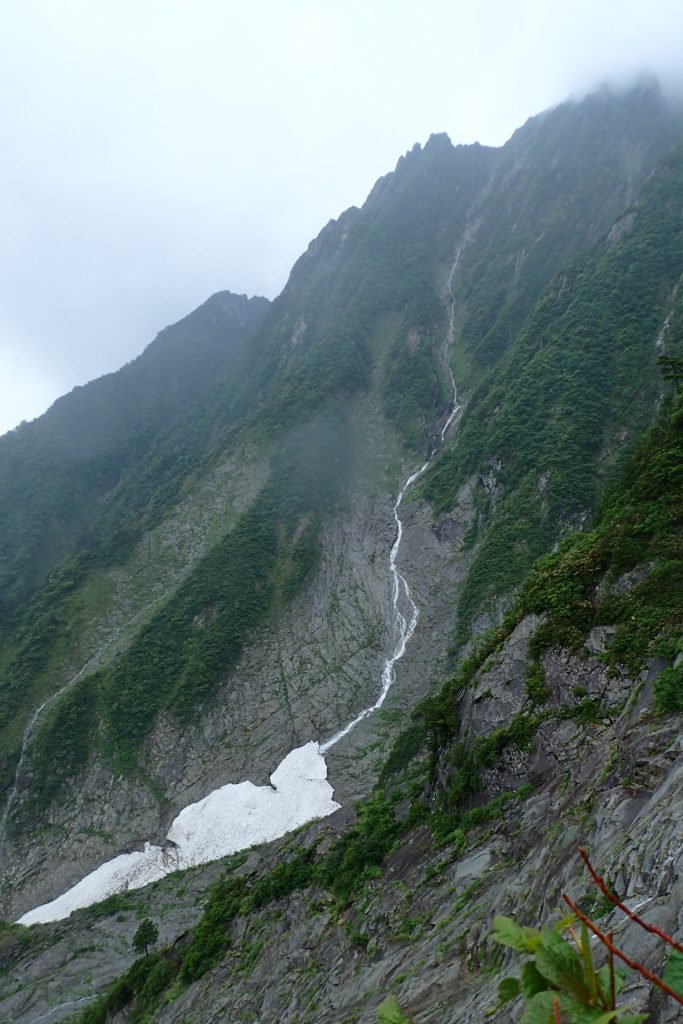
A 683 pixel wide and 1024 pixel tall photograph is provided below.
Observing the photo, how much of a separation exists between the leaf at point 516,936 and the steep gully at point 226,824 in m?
45.8

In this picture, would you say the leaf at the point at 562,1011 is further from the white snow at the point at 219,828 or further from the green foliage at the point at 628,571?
the white snow at the point at 219,828

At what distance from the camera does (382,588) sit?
6725 cm

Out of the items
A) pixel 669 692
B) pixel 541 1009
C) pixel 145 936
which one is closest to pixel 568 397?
pixel 145 936

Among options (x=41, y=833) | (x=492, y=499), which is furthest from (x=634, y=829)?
(x=492, y=499)

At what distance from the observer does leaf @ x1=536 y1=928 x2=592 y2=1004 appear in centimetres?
208

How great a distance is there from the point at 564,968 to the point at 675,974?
384 mm

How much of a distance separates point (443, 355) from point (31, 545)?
84.3 metres

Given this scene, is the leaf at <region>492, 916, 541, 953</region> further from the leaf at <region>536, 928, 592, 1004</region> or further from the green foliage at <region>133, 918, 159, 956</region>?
the green foliage at <region>133, 918, 159, 956</region>

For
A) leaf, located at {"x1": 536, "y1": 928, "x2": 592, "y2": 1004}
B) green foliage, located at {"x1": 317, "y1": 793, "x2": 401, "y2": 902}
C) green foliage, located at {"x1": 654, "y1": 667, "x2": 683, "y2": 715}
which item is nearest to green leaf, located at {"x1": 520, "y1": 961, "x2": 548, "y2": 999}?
leaf, located at {"x1": 536, "y1": 928, "x2": 592, "y2": 1004}

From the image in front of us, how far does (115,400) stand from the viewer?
149000 millimetres

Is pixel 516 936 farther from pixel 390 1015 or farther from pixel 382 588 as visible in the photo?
pixel 382 588

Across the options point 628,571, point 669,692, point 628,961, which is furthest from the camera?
point 628,571

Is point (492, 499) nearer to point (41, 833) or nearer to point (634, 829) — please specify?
point (41, 833)

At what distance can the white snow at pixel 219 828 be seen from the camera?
43781 millimetres
